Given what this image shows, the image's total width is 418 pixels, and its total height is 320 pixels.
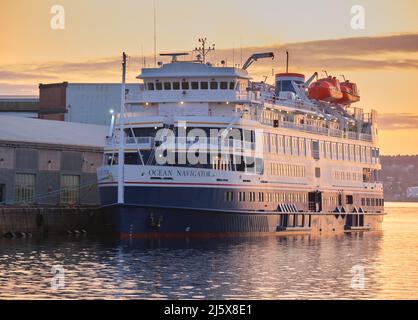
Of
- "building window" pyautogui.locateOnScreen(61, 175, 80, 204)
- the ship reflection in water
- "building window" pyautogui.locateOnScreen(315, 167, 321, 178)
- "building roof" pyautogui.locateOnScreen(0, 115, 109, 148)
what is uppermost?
"building roof" pyautogui.locateOnScreen(0, 115, 109, 148)

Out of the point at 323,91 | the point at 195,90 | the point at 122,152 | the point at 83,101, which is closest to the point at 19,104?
the point at 83,101

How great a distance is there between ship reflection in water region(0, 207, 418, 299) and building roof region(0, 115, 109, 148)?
14554 millimetres

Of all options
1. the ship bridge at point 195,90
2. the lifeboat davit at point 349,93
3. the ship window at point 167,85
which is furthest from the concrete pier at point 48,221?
the lifeboat davit at point 349,93

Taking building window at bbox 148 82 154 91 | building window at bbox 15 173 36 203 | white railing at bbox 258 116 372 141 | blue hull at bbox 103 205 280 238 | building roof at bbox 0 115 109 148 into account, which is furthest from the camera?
building roof at bbox 0 115 109 148

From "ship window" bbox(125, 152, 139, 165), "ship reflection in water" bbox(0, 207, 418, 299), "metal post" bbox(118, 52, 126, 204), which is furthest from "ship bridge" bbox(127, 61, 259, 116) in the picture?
"ship reflection in water" bbox(0, 207, 418, 299)

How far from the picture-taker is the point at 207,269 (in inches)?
1993

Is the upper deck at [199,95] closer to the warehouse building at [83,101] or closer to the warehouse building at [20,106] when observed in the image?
the warehouse building at [83,101]

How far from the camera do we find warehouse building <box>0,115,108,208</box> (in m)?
78.0

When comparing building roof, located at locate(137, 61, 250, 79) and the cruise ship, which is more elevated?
building roof, located at locate(137, 61, 250, 79)

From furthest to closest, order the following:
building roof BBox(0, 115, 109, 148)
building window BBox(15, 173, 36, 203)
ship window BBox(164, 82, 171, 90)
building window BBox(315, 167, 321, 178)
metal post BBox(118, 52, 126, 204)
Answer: building window BBox(315, 167, 321, 178) < building roof BBox(0, 115, 109, 148) < building window BBox(15, 173, 36, 203) < ship window BBox(164, 82, 171, 90) < metal post BBox(118, 52, 126, 204)

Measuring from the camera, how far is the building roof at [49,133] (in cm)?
8144

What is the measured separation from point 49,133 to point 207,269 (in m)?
38.9

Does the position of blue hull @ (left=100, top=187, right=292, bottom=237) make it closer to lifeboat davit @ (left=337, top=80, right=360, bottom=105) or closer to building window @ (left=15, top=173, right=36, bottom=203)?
building window @ (left=15, top=173, right=36, bottom=203)

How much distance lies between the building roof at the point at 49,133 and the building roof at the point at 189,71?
1145 cm
